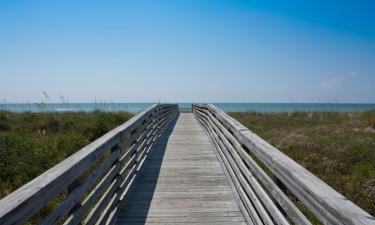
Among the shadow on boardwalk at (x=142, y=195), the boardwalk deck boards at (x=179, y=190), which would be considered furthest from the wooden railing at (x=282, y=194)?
the shadow on boardwalk at (x=142, y=195)

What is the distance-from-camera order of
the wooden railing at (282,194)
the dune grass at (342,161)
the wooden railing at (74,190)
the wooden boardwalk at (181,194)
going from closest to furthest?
1. the wooden railing at (282,194)
2. the wooden railing at (74,190)
3. the wooden boardwalk at (181,194)
4. the dune grass at (342,161)

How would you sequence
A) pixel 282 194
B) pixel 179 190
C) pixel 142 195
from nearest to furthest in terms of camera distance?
1. pixel 282 194
2. pixel 142 195
3. pixel 179 190

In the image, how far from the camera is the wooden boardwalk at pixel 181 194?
4.00 metres

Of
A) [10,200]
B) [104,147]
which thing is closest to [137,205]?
[104,147]

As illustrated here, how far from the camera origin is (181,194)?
4.88m

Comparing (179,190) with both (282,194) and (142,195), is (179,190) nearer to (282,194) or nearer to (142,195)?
(142,195)

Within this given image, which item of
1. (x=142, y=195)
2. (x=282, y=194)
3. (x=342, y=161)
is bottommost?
(x=342, y=161)

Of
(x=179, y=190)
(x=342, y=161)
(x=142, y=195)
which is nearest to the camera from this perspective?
(x=142, y=195)

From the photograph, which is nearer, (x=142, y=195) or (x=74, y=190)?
(x=74, y=190)

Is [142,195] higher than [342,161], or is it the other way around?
[142,195]

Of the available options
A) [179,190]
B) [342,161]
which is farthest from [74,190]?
[342,161]

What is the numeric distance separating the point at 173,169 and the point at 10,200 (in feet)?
15.8

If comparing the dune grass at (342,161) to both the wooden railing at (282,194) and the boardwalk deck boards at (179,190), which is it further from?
the wooden railing at (282,194)

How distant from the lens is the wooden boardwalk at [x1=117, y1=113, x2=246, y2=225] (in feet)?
13.1
